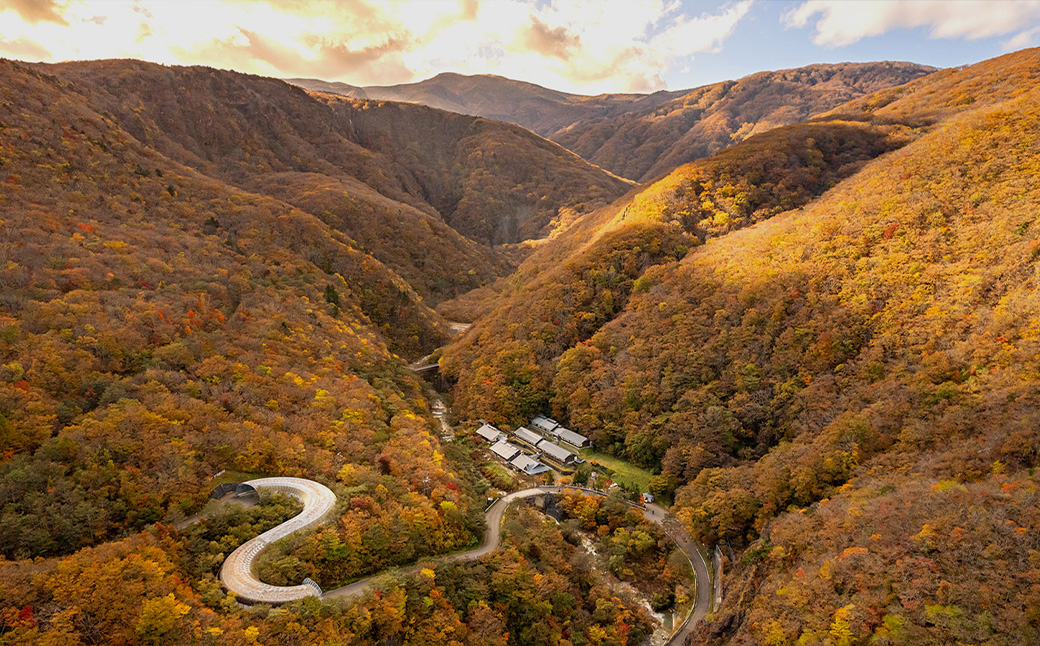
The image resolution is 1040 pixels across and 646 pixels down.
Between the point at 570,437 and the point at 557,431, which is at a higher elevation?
the point at 557,431

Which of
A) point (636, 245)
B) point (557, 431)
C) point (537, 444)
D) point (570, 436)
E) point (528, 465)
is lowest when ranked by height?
point (528, 465)

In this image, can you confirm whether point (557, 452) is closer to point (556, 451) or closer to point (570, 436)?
point (556, 451)

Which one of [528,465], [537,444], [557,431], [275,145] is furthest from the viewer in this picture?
[275,145]

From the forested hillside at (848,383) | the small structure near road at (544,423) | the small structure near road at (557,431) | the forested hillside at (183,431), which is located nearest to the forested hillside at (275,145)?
the forested hillside at (183,431)

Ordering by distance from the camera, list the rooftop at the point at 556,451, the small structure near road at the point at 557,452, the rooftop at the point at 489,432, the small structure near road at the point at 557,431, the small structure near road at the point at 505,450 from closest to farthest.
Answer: the small structure near road at the point at 557,452 < the rooftop at the point at 556,451 < the small structure near road at the point at 505,450 < the small structure near road at the point at 557,431 < the rooftop at the point at 489,432

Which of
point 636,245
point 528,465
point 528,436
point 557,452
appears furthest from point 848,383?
point 636,245

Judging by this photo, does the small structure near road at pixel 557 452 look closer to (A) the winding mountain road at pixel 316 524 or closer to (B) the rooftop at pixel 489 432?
(A) the winding mountain road at pixel 316 524

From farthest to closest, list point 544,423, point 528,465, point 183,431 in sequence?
point 544,423 → point 528,465 → point 183,431
